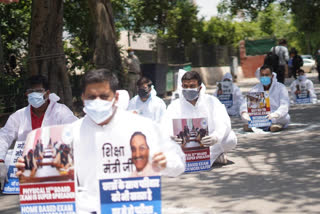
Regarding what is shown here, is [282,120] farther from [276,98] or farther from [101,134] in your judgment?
[101,134]

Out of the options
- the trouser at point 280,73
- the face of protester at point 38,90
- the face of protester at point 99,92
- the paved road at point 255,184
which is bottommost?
the paved road at point 255,184

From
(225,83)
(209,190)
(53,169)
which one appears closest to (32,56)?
(225,83)

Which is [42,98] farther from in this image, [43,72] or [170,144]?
[43,72]

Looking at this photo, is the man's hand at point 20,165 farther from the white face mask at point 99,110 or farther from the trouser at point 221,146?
the trouser at point 221,146

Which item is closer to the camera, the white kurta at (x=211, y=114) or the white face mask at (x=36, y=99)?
the white face mask at (x=36, y=99)

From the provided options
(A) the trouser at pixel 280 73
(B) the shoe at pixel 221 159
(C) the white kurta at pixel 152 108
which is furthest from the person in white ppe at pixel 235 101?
(B) the shoe at pixel 221 159

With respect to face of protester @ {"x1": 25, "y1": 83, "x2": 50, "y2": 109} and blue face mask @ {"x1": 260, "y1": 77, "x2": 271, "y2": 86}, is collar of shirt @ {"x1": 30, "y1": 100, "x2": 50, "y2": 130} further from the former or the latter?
blue face mask @ {"x1": 260, "y1": 77, "x2": 271, "y2": 86}

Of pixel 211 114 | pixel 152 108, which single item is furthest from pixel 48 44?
pixel 211 114

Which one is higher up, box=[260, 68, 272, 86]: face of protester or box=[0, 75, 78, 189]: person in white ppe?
box=[260, 68, 272, 86]: face of protester

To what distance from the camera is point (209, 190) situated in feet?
22.0

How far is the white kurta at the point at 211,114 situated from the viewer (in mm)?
7766

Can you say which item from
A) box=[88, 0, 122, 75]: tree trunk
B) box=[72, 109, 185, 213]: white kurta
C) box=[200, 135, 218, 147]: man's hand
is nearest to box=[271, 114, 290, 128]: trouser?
box=[200, 135, 218, 147]: man's hand

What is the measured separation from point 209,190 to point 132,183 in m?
2.96

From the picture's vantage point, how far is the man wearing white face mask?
387 cm
